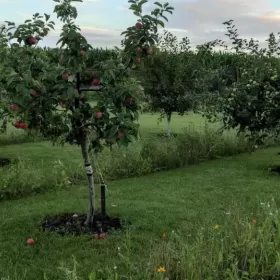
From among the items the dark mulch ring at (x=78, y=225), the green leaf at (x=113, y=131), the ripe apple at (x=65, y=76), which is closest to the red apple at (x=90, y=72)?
the ripe apple at (x=65, y=76)

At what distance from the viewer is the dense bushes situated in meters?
6.87

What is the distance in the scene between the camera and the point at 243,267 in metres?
3.44

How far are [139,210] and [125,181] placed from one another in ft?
6.10

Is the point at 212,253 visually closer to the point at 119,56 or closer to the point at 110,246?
the point at 110,246

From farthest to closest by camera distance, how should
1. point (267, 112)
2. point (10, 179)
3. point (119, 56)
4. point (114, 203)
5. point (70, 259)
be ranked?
point (267, 112)
point (10, 179)
point (114, 203)
point (119, 56)
point (70, 259)

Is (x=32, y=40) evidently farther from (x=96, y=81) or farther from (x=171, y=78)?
(x=171, y=78)

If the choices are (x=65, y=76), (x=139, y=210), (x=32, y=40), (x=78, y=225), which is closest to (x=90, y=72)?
(x=65, y=76)

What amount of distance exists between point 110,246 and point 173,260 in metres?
1.32

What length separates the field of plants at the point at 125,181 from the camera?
3545 millimetres

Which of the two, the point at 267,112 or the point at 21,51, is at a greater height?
the point at 21,51

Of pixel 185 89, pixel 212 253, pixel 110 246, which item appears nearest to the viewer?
pixel 212 253

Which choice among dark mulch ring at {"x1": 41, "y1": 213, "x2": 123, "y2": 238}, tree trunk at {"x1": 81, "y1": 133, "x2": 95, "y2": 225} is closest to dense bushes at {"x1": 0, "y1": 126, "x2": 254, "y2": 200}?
dark mulch ring at {"x1": 41, "y1": 213, "x2": 123, "y2": 238}

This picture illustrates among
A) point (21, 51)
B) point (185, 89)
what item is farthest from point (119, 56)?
point (185, 89)

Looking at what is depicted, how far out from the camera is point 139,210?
231 inches
